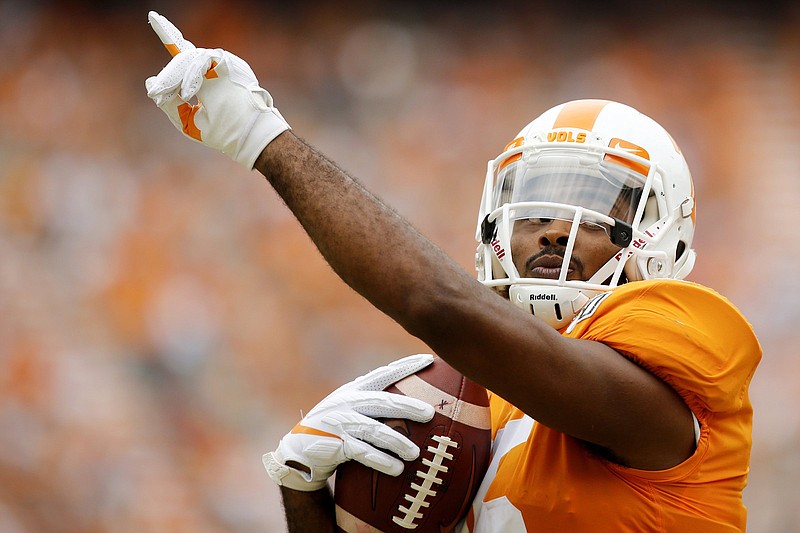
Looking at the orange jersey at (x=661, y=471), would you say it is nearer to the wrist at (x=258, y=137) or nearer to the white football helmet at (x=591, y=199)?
the white football helmet at (x=591, y=199)

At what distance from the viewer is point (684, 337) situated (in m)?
1.64

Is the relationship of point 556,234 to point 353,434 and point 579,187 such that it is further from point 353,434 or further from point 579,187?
point 353,434

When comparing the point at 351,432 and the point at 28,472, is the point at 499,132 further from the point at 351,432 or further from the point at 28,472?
the point at 351,432

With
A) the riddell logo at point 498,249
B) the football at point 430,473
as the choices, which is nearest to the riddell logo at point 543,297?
the riddell logo at point 498,249

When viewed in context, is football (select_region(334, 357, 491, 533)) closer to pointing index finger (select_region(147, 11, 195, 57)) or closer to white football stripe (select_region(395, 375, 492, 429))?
white football stripe (select_region(395, 375, 492, 429))

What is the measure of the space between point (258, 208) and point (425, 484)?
3.13m

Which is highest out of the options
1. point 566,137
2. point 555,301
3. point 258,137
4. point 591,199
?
point 566,137

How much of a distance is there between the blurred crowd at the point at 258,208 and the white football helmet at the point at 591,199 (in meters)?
2.23

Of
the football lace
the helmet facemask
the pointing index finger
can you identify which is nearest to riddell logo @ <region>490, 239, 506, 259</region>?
the helmet facemask

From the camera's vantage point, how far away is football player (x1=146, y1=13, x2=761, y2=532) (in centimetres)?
146

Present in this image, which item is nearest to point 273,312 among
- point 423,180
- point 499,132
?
point 423,180

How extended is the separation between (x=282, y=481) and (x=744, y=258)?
10.6 ft

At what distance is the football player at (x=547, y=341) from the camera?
1455 mm

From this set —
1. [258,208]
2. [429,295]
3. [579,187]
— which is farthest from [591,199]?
[258,208]
